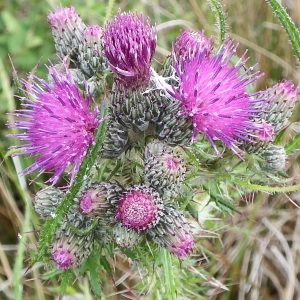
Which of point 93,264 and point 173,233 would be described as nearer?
point 173,233

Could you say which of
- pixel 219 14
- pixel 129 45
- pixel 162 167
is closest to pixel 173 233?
pixel 162 167

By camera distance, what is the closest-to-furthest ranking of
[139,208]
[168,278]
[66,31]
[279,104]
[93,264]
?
1. [139,208]
2. [168,278]
3. [93,264]
4. [279,104]
5. [66,31]

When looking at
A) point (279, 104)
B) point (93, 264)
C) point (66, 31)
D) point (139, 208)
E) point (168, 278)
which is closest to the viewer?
point (139, 208)

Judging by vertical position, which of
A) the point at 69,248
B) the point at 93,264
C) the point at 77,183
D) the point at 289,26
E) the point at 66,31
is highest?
the point at 289,26

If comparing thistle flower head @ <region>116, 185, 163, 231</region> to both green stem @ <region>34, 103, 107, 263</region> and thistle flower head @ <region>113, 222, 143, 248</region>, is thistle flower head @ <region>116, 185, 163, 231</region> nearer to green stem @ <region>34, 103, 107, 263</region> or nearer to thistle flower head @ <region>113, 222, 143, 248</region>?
thistle flower head @ <region>113, 222, 143, 248</region>

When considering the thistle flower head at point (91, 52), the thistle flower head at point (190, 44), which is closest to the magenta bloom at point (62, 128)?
the thistle flower head at point (91, 52)

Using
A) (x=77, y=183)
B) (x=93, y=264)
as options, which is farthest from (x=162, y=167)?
(x=93, y=264)

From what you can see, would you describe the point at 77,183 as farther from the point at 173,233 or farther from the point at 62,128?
the point at 173,233

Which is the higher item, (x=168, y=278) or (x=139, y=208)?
(x=139, y=208)
